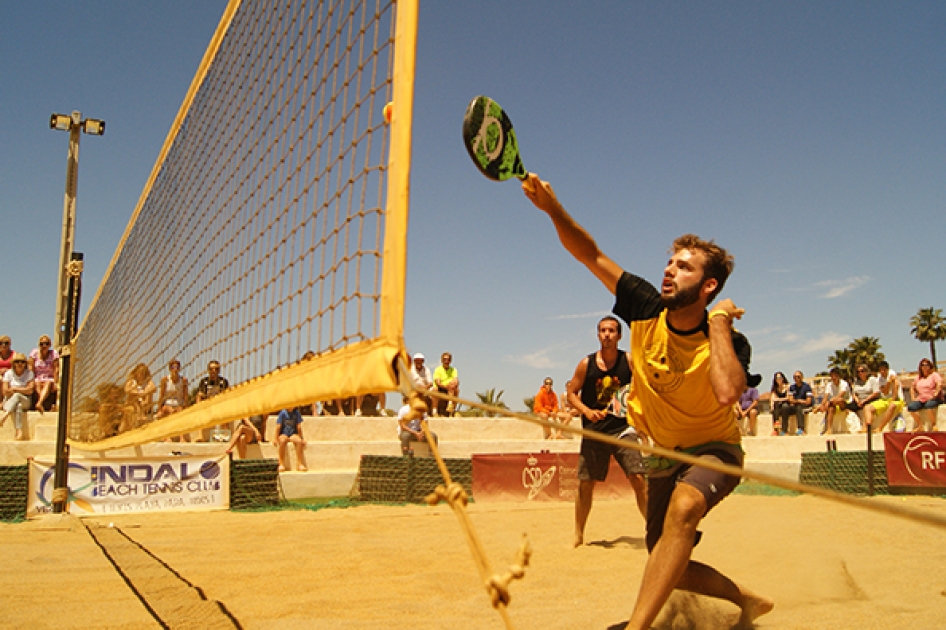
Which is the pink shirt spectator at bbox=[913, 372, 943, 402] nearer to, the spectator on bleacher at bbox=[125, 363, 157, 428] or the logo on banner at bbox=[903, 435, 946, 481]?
the logo on banner at bbox=[903, 435, 946, 481]

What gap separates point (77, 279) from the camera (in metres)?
8.12

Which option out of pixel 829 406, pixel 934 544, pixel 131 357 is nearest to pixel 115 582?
pixel 131 357

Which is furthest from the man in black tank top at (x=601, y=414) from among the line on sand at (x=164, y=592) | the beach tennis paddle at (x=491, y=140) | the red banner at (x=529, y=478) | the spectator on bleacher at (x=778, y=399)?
the spectator on bleacher at (x=778, y=399)

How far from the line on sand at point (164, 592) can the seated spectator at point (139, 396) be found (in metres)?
1.44

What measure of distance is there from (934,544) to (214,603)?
4878mm

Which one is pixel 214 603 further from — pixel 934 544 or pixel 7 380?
pixel 7 380

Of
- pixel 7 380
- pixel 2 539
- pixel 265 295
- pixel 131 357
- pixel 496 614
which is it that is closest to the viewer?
pixel 496 614

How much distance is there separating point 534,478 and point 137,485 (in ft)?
17.4

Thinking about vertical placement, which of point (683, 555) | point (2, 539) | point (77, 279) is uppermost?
point (77, 279)

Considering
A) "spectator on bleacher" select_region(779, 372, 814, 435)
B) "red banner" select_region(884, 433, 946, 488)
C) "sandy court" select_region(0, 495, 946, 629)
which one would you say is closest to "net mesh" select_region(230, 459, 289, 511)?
"sandy court" select_region(0, 495, 946, 629)

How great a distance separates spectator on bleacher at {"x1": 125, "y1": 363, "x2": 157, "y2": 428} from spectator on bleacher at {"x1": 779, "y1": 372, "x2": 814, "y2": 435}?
38.3 feet

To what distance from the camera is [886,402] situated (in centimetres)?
1312

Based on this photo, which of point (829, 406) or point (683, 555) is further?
point (829, 406)

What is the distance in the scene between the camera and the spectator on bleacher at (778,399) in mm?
14578
